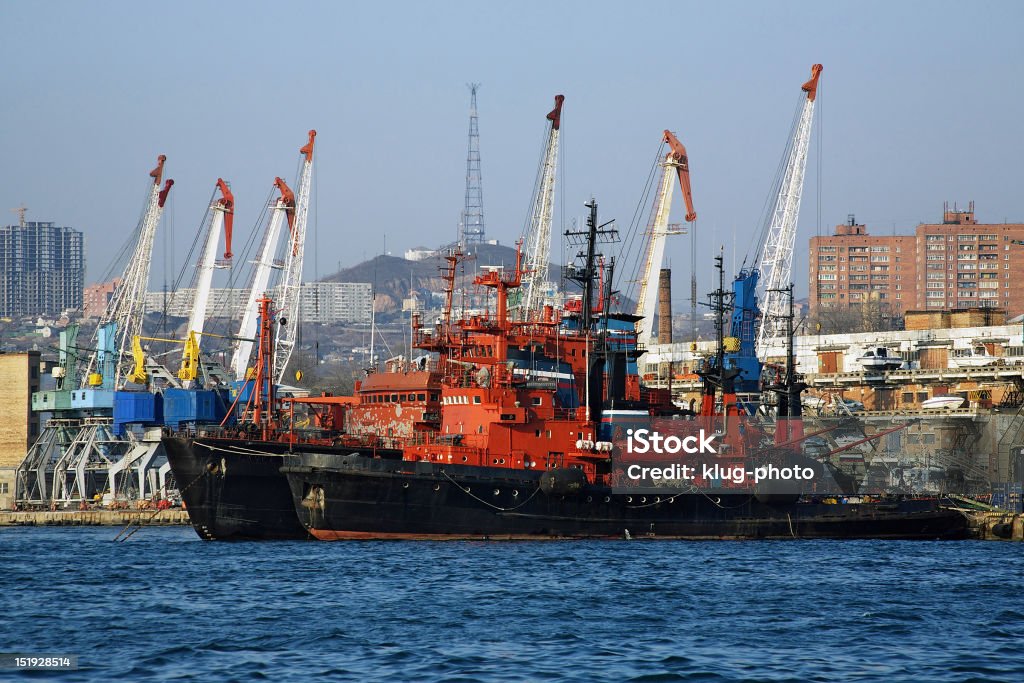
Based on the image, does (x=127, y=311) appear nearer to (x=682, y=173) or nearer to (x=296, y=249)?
(x=296, y=249)

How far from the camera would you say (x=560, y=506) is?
197 ft

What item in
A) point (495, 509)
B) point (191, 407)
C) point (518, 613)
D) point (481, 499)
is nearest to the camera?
point (518, 613)

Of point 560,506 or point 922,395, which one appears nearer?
point 560,506

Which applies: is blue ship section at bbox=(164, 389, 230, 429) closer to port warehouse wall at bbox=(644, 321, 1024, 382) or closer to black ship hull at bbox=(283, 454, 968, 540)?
black ship hull at bbox=(283, 454, 968, 540)

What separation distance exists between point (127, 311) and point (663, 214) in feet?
147

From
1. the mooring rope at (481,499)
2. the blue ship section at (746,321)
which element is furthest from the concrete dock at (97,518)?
the blue ship section at (746,321)

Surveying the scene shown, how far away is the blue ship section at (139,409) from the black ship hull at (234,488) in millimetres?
34933

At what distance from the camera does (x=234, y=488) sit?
2435 inches

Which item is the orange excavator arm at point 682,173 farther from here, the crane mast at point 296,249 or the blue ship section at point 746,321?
the crane mast at point 296,249

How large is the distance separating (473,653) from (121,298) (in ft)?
313

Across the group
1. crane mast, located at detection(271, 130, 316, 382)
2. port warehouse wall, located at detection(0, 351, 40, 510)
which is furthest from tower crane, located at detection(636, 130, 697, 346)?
port warehouse wall, located at detection(0, 351, 40, 510)

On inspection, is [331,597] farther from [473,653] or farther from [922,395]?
[922,395]

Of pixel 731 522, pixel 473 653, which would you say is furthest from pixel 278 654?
pixel 731 522

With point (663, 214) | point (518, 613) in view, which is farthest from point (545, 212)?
point (518, 613)
